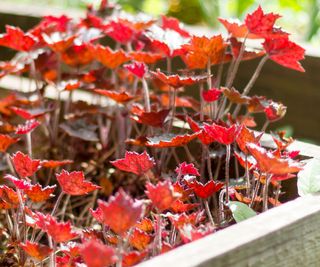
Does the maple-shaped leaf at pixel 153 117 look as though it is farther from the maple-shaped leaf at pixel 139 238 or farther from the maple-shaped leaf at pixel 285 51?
the maple-shaped leaf at pixel 139 238

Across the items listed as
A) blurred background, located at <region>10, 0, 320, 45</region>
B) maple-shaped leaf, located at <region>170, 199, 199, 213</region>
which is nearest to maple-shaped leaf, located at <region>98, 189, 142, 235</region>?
maple-shaped leaf, located at <region>170, 199, 199, 213</region>

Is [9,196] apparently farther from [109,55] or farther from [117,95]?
[109,55]

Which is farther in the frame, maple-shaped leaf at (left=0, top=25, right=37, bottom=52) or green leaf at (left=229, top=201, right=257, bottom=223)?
maple-shaped leaf at (left=0, top=25, right=37, bottom=52)

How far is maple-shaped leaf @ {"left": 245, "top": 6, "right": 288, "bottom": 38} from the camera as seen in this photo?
3.85ft

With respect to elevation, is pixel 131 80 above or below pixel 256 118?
above

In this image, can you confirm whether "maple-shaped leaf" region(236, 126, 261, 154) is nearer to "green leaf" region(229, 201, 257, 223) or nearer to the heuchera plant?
the heuchera plant

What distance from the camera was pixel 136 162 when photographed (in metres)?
0.99

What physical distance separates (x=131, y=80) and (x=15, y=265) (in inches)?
24.9

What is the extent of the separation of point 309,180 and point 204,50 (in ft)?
1.12

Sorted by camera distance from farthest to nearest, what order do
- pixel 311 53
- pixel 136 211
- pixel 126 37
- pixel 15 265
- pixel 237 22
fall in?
pixel 311 53 < pixel 126 37 < pixel 237 22 < pixel 15 265 < pixel 136 211

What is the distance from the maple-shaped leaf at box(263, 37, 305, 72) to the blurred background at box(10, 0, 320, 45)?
1.29 metres

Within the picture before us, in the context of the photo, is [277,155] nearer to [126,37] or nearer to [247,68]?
[126,37]

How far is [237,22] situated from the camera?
124 centimetres

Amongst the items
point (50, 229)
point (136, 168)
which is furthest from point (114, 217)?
point (136, 168)
